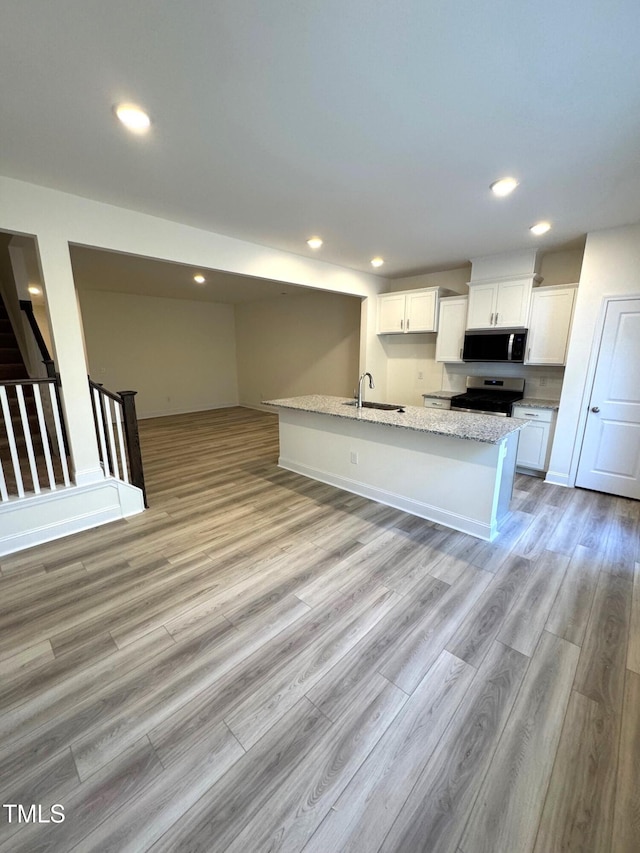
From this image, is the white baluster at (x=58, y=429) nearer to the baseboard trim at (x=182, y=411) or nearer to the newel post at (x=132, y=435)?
the newel post at (x=132, y=435)

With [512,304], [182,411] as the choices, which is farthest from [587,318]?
[182,411]

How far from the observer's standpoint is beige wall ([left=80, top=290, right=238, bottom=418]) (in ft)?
22.5

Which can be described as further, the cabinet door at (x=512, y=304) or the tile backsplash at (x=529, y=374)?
the tile backsplash at (x=529, y=374)

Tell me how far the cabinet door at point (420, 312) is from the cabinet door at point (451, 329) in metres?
0.12

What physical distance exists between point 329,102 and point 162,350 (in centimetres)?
696

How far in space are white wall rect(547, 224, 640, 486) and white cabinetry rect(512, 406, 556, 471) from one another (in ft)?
0.31

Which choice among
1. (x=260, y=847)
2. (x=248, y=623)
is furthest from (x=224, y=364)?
(x=260, y=847)

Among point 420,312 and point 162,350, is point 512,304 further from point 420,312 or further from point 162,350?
point 162,350

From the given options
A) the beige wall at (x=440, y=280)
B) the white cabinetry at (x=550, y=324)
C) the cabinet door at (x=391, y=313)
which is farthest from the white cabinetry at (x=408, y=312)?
the white cabinetry at (x=550, y=324)

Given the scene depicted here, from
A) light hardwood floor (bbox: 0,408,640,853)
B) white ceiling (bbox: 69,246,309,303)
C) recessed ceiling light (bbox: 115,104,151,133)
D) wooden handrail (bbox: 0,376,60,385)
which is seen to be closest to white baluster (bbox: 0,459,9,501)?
light hardwood floor (bbox: 0,408,640,853)

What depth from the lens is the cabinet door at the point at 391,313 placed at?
5.23 meters

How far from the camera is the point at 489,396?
14.7ft

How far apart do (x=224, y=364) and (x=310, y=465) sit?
5557mm

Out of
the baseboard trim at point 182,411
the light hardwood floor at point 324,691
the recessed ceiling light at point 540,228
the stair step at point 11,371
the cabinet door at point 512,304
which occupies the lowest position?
the light hardwood floor at point 324,691
